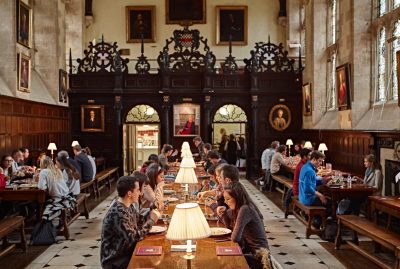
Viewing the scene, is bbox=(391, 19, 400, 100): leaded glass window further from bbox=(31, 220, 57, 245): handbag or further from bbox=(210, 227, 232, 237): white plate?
bbox=(31, 220, 57, 245): handbag

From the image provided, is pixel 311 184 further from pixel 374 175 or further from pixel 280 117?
pixel 280 117

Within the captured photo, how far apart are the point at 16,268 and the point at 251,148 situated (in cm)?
1244

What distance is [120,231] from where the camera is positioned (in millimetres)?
4867

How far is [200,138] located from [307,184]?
23.0 ft

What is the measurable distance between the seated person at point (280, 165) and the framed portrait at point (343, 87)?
201cm

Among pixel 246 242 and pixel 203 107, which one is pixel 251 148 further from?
pixel 246 242

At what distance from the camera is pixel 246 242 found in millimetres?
5227

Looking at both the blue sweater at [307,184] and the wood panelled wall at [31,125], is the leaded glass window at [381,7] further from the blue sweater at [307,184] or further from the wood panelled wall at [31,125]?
the wood panelled wall at [31,125]

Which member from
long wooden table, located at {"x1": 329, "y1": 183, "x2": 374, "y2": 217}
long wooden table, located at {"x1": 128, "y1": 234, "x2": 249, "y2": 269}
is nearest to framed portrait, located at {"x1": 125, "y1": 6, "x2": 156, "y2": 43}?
long wooden table, located at {"x1": 329, "y1": 183, "x2": 374, "y2": 217}

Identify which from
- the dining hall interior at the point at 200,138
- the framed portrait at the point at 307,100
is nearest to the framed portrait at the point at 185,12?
the dining hall interior at the point at 200,138

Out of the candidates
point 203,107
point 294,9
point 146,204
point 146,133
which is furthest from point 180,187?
point 294,9

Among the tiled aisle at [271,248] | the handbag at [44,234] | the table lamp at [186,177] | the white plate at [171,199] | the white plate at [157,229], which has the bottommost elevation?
the tiled aisle at [271,248]

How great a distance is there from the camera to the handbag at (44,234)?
28.6 feet

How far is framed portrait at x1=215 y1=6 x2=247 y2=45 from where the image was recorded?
22.6 metres
